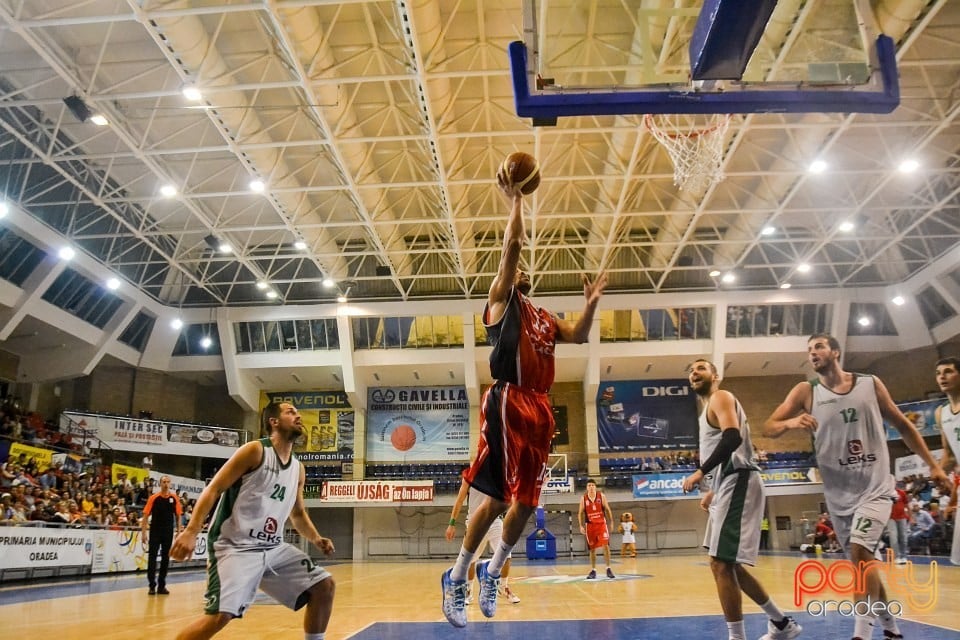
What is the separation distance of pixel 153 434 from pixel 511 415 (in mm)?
25605

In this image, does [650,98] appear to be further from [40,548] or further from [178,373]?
[178,373]

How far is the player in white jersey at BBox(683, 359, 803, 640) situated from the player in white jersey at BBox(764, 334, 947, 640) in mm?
311

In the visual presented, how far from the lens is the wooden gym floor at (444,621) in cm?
604

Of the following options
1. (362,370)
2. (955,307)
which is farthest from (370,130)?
Answer: (955,307)

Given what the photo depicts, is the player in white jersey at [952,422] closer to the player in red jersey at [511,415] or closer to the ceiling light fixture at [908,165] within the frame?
the player in red jersey at [511,415]

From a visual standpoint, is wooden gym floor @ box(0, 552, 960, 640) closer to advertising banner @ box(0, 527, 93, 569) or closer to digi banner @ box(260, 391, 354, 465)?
advertising banner @ box(0, 527, 93, 569)

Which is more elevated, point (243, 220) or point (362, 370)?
point (243, 220)

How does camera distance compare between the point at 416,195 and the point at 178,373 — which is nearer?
the point at 416,195

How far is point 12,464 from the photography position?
17.8 metres

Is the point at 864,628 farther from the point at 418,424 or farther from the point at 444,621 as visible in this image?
the point at 418,424

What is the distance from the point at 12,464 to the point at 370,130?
1277 centimetres

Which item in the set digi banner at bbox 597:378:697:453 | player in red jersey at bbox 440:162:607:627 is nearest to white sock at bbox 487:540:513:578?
player in red jersey at bbox 440:162:607:627

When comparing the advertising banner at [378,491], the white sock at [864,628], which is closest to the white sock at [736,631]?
the white sock at [864,628]

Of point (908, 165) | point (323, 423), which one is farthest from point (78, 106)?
point (908, 165)
